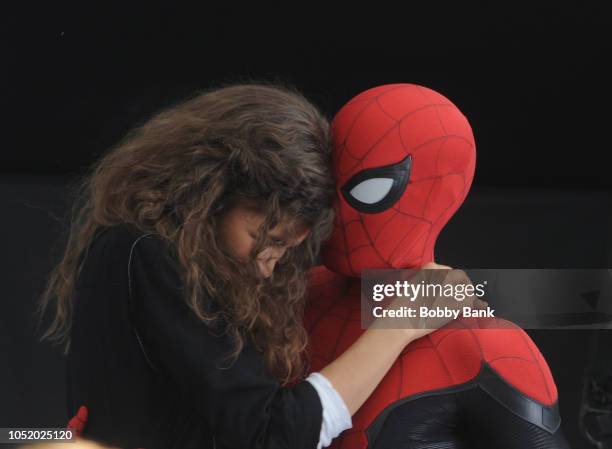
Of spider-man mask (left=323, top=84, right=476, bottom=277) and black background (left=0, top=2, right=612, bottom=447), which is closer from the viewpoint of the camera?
spider-man mask (left=323, top=84, right=476, bottom=277)

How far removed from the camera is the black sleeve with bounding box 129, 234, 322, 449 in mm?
759

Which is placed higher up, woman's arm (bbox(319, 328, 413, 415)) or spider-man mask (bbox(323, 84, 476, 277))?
spider-man mask (bbox(323, 84, 476, 277))

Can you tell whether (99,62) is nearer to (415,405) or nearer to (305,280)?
(305,280)

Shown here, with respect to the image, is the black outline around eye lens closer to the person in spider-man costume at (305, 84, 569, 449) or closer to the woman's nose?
the person in spider-man costume at (305, 84, 569, 449)

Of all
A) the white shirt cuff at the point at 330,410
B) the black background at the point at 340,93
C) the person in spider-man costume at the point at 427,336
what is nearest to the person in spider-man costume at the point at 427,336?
the person in spider-man costume at the point at 427,336

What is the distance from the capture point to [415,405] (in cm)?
87

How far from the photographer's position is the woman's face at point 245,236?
0.84 meters

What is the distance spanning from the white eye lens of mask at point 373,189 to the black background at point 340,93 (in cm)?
57

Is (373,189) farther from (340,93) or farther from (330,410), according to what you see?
(340,93)

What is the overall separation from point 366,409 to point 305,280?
0.58 feet

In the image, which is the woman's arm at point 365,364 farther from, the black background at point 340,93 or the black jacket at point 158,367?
the black background at point 340,93

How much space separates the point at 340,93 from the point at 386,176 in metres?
0.64

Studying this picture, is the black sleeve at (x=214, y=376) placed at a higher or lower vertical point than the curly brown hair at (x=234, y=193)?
lower

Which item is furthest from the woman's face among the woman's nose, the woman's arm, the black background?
the black background
